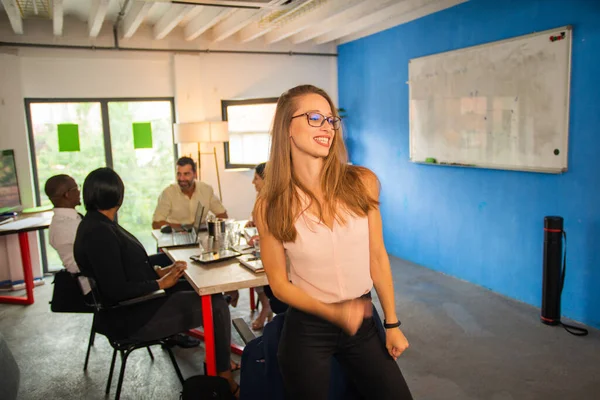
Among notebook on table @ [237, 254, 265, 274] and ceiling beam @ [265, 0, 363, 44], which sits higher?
ceiling beam @ [265, 0, 363, 44]

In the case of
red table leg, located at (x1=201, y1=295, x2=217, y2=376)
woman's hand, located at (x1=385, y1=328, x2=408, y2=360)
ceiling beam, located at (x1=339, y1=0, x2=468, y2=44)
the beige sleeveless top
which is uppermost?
ceiling beam, located at (x1=339, y1=0, x2=468, y2=44)

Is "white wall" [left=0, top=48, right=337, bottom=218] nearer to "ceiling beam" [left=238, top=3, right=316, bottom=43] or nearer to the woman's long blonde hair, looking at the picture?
"ceiling beam" [left=238, top=3, right=316, bottom=43]

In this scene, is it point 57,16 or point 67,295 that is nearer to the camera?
point 67,295

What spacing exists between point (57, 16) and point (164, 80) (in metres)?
1.54

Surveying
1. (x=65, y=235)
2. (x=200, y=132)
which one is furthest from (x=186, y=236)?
(x=200, y=132)

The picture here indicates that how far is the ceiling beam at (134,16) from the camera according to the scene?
14.4ft

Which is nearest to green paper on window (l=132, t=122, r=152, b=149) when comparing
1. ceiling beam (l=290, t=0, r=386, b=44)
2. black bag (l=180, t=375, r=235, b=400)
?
ceiling beam (l=290, t=0, r=386, b=44)

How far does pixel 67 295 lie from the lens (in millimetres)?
2869

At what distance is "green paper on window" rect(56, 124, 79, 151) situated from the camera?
5.61 m

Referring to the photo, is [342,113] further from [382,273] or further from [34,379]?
[382,273]

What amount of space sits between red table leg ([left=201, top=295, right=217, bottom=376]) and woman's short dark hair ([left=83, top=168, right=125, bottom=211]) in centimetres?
69

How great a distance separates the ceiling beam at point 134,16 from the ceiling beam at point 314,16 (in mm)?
1288

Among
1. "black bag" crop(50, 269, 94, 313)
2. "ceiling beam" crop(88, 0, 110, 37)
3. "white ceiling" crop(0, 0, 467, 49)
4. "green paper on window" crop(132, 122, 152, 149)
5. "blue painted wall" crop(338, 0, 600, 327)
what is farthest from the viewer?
"green paper on window" crop(132, 122, 152, 149)

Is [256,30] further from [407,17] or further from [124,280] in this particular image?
[124,280]
